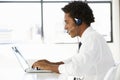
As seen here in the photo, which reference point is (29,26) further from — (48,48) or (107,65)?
(107,65)

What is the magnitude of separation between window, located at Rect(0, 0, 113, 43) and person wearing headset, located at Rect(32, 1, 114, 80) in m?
3.37

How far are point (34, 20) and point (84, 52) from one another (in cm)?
372

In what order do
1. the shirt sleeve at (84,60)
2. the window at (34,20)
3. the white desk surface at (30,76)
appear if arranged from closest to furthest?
the shirt sleeve at (84,60)
the white desk surface at (30,76)
the window at (34,20)

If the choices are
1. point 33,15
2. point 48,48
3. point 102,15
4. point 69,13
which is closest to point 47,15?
point 33,15

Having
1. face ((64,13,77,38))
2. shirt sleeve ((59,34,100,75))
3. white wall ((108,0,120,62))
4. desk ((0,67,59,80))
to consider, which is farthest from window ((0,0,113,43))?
shirt sleeve ((59,34,100,75))

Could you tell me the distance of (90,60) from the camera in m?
1.36

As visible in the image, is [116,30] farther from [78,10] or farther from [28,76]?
[78,10]

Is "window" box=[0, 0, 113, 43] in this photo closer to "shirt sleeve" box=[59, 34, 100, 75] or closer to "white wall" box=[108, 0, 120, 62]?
"white wall" box=[108, 0, 120, 62]

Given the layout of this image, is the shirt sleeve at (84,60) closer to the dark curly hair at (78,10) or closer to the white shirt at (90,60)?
the white shirt at (90,60)

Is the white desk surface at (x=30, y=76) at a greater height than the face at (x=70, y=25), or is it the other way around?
the face at (x=70, y=25)

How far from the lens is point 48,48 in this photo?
488cm

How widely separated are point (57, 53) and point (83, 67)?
3.51 metres

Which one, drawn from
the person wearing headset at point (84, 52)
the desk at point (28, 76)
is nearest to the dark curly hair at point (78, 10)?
the person wearing headset at point (84, 52)

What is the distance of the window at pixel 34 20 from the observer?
4926mm
